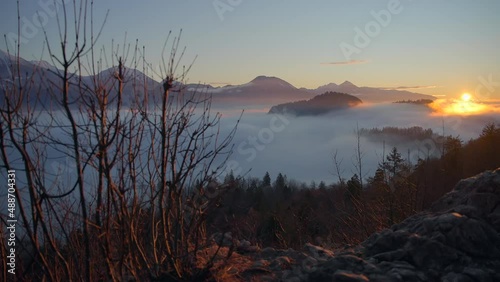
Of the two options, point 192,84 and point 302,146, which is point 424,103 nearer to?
point 302,146

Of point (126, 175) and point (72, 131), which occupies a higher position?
point (72, 131)

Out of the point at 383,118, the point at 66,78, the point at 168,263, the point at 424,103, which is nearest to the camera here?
the point at 66,78

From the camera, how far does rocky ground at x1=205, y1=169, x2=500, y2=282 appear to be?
14.4 feet

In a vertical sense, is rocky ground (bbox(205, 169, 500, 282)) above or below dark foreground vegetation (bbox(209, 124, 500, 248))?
above

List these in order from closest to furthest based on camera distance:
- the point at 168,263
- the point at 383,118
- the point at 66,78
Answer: the point at 66,78 → the point at 168,263 → the point at 383,118

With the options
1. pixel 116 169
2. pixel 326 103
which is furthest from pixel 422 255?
pixel 326 103

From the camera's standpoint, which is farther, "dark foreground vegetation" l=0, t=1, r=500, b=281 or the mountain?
the mountain

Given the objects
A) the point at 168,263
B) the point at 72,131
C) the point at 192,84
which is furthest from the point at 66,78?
the point at 168,263

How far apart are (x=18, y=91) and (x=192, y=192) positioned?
6.59ft

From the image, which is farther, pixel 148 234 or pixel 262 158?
pixel 262 158

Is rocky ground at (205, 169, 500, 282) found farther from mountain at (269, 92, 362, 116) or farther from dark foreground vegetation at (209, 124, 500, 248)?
mountain at (269, 92, 362, 116)

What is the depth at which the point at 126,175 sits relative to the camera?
4.21m

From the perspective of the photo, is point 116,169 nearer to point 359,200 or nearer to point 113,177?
point 113,177

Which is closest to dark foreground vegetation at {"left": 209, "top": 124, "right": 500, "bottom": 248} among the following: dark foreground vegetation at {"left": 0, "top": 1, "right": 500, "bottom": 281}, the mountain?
dark foreground vegetation at {"left": 0, "top": 1, "right": 500, "bottom": 281}
